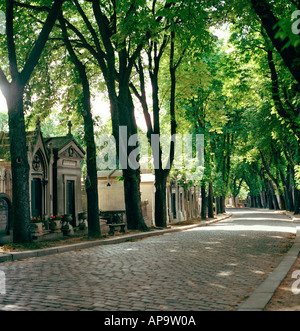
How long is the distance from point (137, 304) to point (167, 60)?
2092 cm

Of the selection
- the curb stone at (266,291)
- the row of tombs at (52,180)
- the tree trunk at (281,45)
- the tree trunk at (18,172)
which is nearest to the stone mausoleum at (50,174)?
the row of tombs at (52,180)

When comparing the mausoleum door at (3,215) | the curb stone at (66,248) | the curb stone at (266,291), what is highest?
the mausoleum door at (3,215)

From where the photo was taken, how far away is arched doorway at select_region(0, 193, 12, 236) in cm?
1336

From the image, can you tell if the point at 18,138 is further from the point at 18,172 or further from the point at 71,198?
the point at 71,198

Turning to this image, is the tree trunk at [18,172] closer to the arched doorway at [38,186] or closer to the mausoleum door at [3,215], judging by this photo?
the mausoleum door at [3,215]

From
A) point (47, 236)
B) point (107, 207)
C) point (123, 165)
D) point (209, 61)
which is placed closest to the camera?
point (47, 236)

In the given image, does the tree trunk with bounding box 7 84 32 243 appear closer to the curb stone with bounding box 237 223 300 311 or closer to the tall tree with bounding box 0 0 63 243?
the tall tree with bounding box 0 0 63 243

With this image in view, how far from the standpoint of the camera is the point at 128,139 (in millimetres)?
18578

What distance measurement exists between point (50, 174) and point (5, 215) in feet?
22.4

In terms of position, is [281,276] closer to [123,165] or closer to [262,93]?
Answer: [123,165]

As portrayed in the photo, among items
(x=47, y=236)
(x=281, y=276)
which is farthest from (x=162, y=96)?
(x=281, y=276)

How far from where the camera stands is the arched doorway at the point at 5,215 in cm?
1336

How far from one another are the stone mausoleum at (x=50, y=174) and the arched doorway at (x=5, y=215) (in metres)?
4.05

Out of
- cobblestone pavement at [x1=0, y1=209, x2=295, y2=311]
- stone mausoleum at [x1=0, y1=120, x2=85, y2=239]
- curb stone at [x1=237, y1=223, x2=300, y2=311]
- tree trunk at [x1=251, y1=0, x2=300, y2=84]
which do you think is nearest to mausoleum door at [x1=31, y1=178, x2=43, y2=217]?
stone mausoleum at [x1=0, y1=120, x2=85, y2=239]
